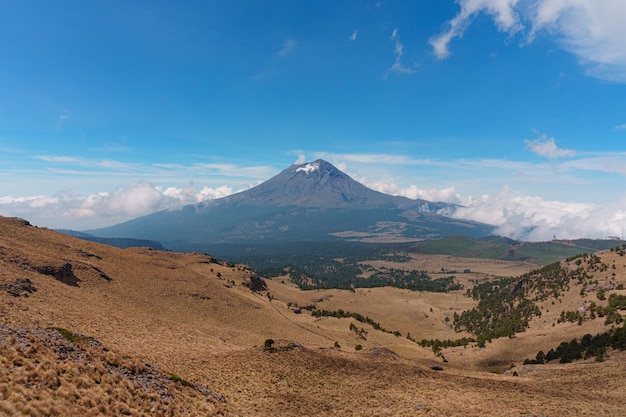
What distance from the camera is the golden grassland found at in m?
20.8

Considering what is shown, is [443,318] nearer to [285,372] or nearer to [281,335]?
[281,335]

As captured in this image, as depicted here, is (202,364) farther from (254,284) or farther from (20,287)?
(254,284)

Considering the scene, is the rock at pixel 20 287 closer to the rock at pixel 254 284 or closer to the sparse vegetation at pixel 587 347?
the rock at pixel 254 284

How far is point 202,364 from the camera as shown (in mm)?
34406

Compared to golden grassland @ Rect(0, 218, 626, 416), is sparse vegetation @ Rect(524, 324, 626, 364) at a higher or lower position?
lower

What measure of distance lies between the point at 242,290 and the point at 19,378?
95528 millimetres

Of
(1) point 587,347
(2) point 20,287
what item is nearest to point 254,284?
(2) point 20,287

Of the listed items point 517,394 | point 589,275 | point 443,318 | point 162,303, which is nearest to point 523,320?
point 589,275

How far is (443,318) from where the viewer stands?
149500 millimetres

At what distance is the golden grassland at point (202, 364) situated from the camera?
2077cm

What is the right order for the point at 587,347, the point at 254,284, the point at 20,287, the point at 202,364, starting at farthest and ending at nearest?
1. the point at 254,284
2. the point at 587,347
3. the point at 20,287
4. the point at 202,364

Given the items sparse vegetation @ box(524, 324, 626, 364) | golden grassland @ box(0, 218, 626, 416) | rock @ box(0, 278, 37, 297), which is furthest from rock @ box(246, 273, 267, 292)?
sparse vegetation @ box(524, 324, 626, 364)

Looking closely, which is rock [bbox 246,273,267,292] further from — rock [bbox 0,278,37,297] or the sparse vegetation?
the sparse vegetation

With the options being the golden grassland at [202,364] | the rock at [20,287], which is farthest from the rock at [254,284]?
the rock at [20,287]
